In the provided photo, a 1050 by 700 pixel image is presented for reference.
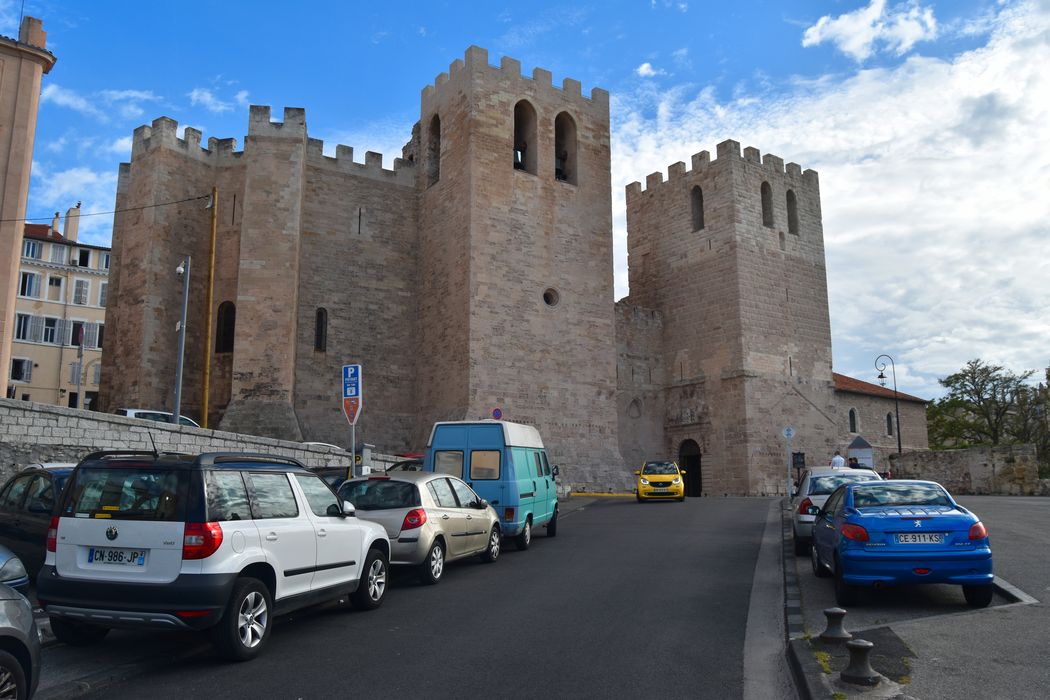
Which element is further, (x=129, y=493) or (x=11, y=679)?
(x=129, y=493)

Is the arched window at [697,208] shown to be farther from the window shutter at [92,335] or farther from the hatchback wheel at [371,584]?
the window shutter at [92,335]

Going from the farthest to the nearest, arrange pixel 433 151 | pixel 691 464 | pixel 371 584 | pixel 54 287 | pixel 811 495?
pixel 54 287, pixel 691 464, pixel 433 151, pixel 811 495, pixel 371 584

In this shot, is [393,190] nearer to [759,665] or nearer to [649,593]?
[649,593]

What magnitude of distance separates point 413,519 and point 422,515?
12 centimetres

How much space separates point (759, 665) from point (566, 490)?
19.8m

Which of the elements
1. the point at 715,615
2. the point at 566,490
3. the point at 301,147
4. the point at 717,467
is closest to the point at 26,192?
the point at 301,147

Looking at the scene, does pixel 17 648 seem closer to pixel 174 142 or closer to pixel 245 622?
pixel 245 622

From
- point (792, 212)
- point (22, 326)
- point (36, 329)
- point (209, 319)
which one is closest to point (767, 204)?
point (792, 212)

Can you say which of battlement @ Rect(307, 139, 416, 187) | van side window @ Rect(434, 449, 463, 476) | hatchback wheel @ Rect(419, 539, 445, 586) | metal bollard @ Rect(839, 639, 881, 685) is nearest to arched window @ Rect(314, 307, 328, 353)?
battlement @ Rect(307, 139, 416, 187)

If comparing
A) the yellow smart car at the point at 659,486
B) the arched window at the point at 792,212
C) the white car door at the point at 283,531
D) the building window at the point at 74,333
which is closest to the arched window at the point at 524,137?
the yellow smart car at the point at 659,486

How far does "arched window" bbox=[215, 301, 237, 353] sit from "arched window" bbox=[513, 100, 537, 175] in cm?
1087

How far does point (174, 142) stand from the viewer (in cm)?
2538

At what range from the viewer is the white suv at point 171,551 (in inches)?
229

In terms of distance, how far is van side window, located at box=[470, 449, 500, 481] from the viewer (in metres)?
13.0
